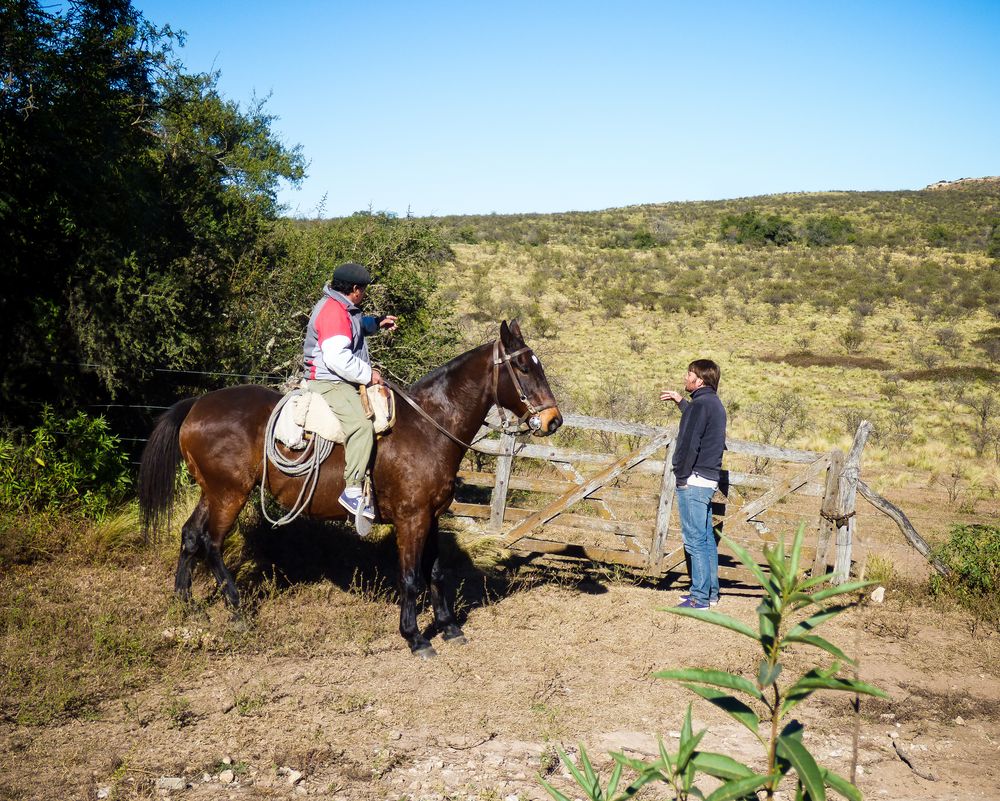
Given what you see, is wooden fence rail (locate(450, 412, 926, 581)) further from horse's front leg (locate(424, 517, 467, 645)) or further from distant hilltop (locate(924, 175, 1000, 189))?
distant hilltop (locate(924, 175, 1000, 189))

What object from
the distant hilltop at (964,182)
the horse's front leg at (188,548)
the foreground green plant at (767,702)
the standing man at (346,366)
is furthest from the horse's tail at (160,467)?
the distant hilltop at (964,182)

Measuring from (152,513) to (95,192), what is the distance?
11.7ft

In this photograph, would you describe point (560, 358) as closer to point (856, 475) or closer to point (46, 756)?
point (856, 475)

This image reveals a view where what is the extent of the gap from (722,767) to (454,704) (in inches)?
165

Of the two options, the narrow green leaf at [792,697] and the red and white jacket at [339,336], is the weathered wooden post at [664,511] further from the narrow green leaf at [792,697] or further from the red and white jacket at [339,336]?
the narrow green leaf at [792,697]

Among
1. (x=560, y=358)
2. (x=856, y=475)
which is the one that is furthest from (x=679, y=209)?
(x=856, y=475)

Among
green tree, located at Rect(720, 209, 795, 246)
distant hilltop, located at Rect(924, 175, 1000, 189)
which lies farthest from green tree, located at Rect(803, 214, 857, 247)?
distant hilltop, located at Rect(924, 175, 1000, 189)

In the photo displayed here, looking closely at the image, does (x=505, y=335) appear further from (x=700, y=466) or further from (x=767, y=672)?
(x=767, y=672)

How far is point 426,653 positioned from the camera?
629 cm

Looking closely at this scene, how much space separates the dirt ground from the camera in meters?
4.47

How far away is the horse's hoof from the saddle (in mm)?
1824

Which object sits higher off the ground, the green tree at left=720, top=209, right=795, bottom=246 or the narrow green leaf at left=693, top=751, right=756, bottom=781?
the green tree at left=720, top=209, right=795, bottom=246

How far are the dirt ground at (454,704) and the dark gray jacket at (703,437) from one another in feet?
5.08

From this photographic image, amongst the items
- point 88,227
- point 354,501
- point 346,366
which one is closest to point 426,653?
point 354,501
